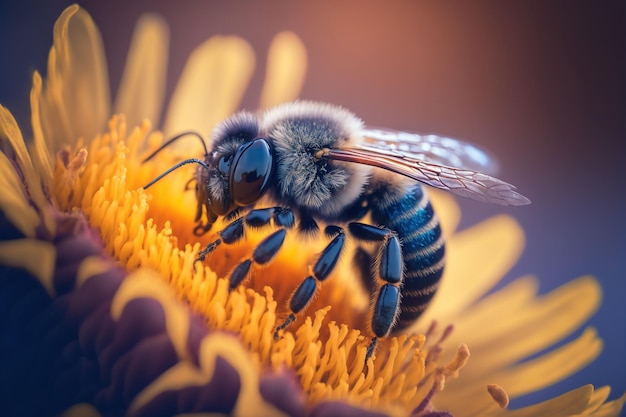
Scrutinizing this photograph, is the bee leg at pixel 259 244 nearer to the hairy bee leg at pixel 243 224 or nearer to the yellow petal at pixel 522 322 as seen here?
the hairy bee leg at pixel 243 224

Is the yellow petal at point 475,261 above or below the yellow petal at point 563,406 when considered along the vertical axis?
above

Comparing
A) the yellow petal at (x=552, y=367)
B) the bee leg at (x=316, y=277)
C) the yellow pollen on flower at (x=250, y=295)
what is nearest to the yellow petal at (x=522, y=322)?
the yellow petal at (x=552, y=367)

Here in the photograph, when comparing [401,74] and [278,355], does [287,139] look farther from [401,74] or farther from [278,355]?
[401,74]

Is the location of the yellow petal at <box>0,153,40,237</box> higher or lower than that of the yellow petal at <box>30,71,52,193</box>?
lower

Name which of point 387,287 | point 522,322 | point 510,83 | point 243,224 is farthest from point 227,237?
point 510,83

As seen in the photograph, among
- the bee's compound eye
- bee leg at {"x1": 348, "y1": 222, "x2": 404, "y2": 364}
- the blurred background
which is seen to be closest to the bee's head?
the bee's compound eye

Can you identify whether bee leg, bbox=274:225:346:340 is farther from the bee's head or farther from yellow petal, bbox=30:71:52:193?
yellow petal, bbox=30:71:52:193
